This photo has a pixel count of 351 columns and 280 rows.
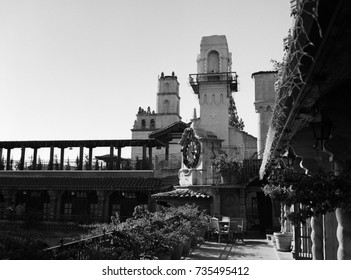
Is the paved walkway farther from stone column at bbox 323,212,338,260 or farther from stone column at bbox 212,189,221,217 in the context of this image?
stone column at bbox 323,212,338,260

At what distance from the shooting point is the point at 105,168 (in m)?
34.3

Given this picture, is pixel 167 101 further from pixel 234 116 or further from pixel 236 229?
pixel 236 229

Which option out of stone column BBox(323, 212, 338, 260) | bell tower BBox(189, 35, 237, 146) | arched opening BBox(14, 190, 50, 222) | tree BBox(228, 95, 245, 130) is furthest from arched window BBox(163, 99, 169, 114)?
stone column BBox(323, 212, 338, 260)

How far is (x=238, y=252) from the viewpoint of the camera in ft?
43.2

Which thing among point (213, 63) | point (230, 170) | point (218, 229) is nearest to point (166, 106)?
point (213, 63)

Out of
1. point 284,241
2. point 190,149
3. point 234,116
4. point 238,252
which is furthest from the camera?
A: point 234,116

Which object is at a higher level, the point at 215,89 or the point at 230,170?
the point at 215,89

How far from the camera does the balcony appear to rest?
1315 inches

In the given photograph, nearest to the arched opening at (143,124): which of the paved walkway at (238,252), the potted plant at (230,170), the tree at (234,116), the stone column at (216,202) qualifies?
the tree at (234,116)

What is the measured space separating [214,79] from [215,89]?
901 millimetres
